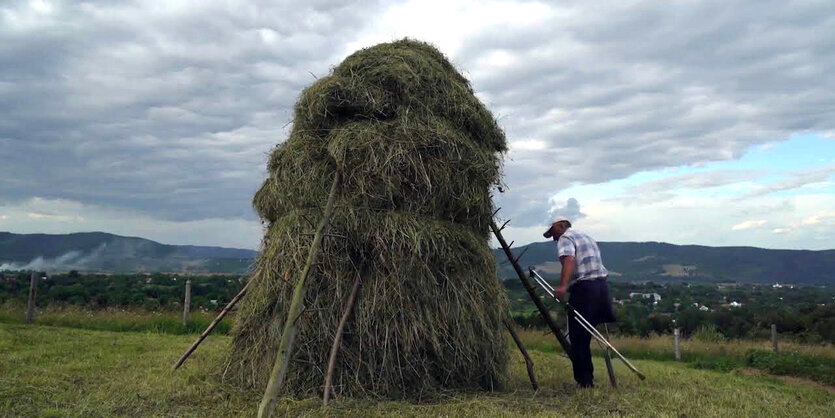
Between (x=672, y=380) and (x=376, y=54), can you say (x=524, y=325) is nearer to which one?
(x=672, y=380)

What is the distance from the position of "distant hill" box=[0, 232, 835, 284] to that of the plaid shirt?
1869 inches

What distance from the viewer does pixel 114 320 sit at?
1622 centimetres

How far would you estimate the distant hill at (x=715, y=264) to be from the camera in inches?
4001

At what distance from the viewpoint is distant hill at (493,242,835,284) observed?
333 feet

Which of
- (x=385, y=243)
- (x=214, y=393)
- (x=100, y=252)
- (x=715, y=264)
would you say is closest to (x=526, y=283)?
(x=385, y=243)

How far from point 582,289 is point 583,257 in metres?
0.39

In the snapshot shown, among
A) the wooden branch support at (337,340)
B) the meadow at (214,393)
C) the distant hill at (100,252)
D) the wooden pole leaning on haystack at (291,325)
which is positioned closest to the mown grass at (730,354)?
the meadow at (214,393)

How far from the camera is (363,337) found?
6.68 metres

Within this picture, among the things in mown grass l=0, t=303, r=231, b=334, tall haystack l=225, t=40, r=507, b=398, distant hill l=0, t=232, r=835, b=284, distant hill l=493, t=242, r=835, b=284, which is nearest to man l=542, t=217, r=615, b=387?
tall haystack l=225, t=40, r=507, b=398

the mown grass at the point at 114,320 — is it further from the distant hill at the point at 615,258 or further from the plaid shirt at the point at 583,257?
the distant hill at the point at 615,258

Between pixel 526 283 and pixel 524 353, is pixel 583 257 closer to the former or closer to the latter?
pixel 526 283

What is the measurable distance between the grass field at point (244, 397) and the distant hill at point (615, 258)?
45734 millimetres

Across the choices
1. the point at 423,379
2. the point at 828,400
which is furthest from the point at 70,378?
the point at 828,400

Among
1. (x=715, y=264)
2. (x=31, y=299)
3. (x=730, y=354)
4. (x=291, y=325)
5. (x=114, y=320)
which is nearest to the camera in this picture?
(x=291, y=325)
